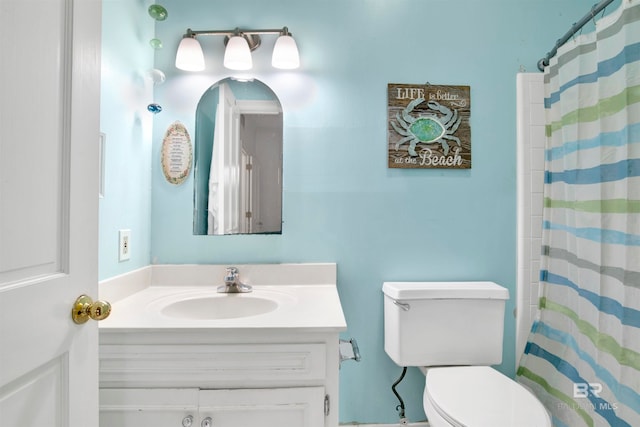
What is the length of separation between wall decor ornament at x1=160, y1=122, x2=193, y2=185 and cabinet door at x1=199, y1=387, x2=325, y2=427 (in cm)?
89

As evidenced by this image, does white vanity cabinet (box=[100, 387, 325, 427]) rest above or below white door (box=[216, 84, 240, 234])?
below

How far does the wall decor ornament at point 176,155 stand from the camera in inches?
56.1

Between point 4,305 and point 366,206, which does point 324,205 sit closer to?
point 366,206

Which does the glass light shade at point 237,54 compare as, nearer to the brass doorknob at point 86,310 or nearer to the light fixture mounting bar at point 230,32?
the light fixture mounting bar at point 230,32

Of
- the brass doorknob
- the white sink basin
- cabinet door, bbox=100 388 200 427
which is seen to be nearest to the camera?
the brass doorknob

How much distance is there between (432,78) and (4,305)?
5.21 ft

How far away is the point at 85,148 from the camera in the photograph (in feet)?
2.20

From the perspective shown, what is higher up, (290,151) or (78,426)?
(290,151)

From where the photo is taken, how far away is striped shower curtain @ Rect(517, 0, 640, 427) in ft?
3.27

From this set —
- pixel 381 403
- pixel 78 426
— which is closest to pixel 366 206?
pixel 381 403

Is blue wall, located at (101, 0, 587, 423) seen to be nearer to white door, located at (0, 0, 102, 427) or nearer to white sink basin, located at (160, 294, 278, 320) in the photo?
white sink basin, located at (160, 294, 278, 320)

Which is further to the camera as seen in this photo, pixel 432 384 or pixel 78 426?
pixel 432 384

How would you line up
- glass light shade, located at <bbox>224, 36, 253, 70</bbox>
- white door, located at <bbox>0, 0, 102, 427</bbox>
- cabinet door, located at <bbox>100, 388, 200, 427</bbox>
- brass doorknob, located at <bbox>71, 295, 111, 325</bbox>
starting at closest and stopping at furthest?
white door, located at <bbox>0, 0, 102, 427</bbox> → brass doorknob, located at <bbox>71, 295, 111, 325</bbox> → cabinet door, located at <bbox>100, 388, 200, 427</bbox> → glass light shade, located at <bbox>224, 36, 253, 70</bbox>

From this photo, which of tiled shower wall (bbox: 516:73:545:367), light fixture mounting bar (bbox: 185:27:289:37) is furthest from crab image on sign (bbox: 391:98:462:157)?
light fixture mounting bar (bbox: 185:27:289:37)
